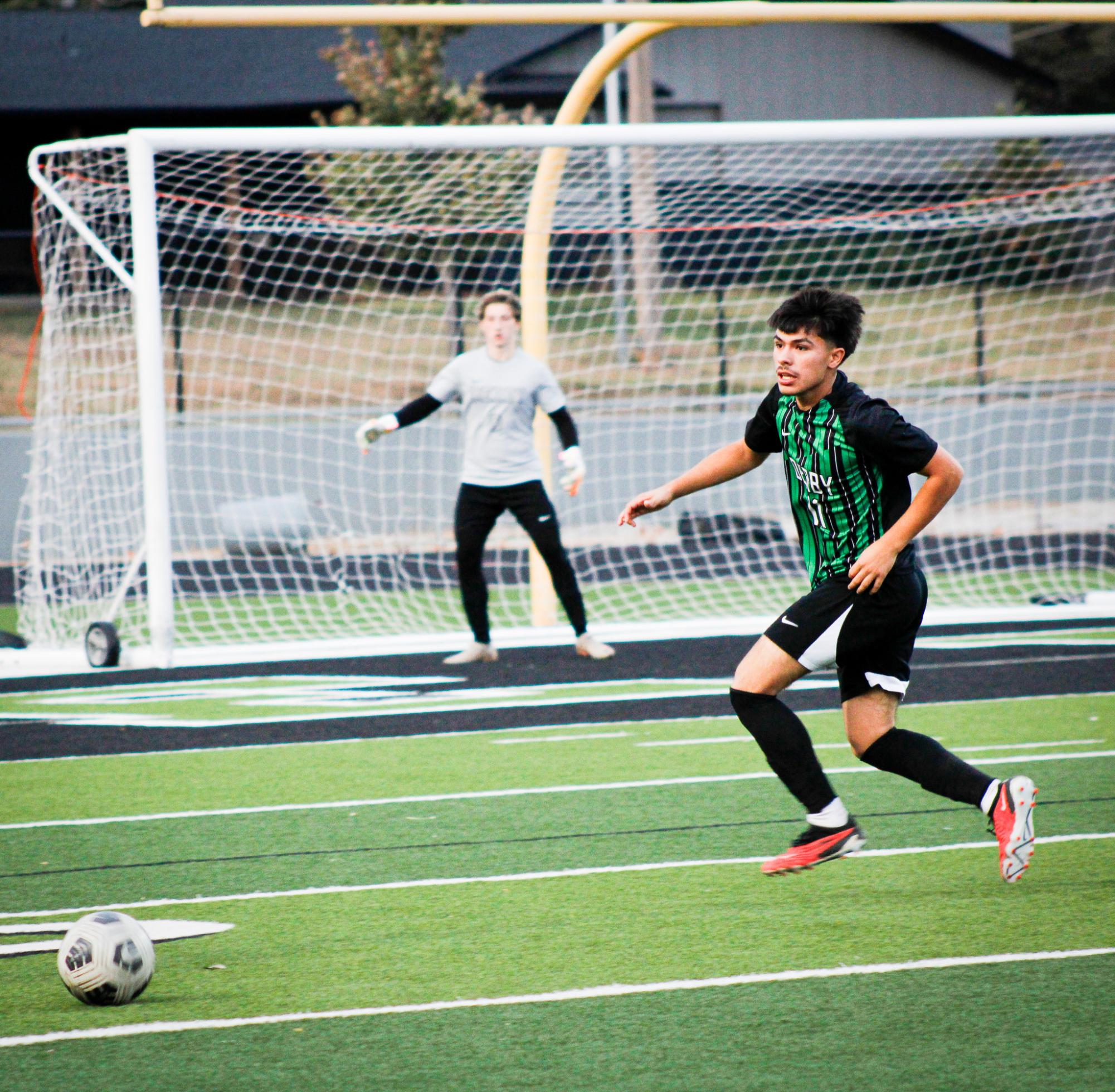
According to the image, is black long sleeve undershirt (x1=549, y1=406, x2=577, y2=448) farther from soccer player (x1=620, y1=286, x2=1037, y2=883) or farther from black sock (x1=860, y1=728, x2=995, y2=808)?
black sock (x1=860, y1=728, x2=995, y2=808)

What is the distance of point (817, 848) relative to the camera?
186 inches

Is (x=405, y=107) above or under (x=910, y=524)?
above

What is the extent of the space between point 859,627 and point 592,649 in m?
4.97

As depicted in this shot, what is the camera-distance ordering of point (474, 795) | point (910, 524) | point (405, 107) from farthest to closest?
point (405, 107)
point (474, 795)
point (910, 524)

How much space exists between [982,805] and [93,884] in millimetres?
2852

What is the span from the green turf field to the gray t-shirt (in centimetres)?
234

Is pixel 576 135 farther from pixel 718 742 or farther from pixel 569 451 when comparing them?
pixel 718 742

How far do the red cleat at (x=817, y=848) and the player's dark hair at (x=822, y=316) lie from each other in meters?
1.44

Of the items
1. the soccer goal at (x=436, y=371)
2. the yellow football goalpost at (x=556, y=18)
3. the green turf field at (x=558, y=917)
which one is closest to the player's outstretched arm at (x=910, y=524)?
the green turf field at (x=558, y=917)

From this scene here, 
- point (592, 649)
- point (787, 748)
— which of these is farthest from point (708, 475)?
point (592, 649)

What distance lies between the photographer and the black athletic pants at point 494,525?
9.20 m

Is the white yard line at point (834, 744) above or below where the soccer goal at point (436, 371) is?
below

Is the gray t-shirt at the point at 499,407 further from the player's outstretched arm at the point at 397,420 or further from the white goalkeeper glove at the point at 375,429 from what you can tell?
the white goalkeeper glove at the point at 375,429

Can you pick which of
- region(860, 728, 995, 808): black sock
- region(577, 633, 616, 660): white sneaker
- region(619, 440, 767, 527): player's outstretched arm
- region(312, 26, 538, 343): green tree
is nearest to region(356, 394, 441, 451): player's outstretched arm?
region(577, 633, 616, 660): white sneaker
